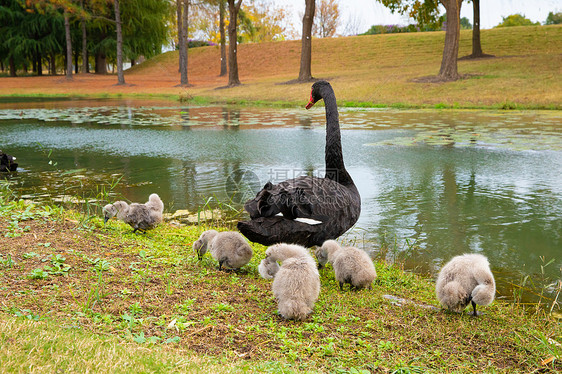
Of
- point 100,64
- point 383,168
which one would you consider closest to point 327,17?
point 100,64

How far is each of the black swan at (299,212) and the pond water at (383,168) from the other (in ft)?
2.82

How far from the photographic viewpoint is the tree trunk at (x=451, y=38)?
21.0 meters

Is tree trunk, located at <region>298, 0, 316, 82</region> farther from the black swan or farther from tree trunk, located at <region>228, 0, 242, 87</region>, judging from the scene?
the black swan

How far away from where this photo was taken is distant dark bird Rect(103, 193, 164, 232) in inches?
179

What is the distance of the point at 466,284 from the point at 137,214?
3.00 metres

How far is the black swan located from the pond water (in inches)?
33.8

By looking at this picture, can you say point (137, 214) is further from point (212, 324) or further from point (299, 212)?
point (212, 324)

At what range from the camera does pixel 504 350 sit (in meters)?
2.74

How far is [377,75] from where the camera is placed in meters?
26.8

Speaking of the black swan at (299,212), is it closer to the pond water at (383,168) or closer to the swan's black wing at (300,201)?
the swan's black wing at (300,201)

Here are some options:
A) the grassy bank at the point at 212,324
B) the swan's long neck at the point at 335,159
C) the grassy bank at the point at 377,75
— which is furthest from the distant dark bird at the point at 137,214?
the grassy bank at the point at 377,75

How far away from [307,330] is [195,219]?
9.91 ft

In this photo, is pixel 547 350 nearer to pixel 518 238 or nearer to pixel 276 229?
pixel 276 229

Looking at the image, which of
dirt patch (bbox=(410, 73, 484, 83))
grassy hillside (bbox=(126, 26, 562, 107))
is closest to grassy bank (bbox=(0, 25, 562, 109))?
grassy hillside (bbox=(126, 26, 562, 107))
